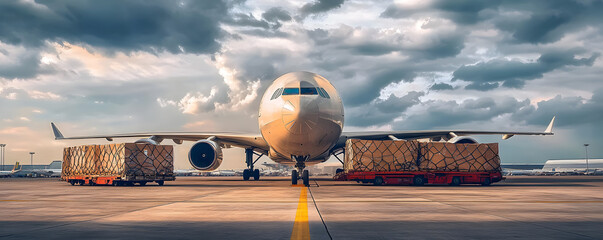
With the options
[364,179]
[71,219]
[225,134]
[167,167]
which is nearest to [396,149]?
[364,179]

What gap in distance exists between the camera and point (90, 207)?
11.0 metres

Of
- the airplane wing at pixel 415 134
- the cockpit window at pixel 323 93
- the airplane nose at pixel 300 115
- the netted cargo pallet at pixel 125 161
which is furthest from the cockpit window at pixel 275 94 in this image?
the netted cargo pallet at pixel 125 161

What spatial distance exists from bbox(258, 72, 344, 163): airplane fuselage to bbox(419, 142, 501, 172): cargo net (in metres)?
4.91

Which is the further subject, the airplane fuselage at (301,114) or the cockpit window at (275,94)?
the cockpit window at (275,94)

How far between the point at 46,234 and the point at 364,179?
61.1 ft

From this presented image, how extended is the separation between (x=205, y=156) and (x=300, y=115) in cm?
745

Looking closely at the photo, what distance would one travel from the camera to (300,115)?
19.7 metres

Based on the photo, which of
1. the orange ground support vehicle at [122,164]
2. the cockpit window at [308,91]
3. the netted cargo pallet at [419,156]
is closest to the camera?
the cockpit window at [308,91]

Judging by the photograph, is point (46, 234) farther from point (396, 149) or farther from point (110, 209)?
point (396, 149)

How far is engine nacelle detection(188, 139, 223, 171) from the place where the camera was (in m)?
24.9

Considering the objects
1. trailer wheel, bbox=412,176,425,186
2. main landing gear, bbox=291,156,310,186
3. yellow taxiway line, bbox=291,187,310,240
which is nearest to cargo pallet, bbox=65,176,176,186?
main landing gear, bbox=291,156,310,186

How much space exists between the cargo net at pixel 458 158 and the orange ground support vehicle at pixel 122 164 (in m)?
12.7

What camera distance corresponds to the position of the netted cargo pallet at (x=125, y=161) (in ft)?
81.3

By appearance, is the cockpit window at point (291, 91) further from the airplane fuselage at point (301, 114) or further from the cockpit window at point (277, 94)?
the cockpit window at point (277, 94)
